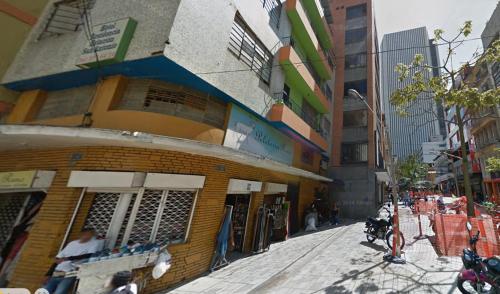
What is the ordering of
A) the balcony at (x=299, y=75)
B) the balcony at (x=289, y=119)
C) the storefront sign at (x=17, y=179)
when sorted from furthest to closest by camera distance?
1. the balcony at (x=299, y=75)
2. the balcony at (x=289, y=119)
3. the storefront sign at (x=17, y=179)

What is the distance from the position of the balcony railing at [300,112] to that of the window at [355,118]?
142 inches

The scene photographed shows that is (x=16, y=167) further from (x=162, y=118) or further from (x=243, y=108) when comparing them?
(x=243, y=108)

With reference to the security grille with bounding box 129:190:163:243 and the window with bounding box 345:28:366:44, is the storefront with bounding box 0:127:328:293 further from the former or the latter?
the window with bounding box 345:28:366:44

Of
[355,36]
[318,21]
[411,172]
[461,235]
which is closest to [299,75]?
[318,21]

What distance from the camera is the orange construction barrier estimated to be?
7.15 m

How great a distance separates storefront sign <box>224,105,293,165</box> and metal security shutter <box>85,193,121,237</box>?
368 cm

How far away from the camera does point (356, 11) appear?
974 inches

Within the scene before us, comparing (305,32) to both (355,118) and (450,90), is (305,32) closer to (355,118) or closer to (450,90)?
(450,90)

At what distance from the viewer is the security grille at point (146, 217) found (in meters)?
5.61

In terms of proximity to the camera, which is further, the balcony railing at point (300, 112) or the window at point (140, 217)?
the balcony railing at point (300, 112)

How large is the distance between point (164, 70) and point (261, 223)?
655 centimetres

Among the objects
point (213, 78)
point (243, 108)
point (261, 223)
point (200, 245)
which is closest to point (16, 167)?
point (200, 245)

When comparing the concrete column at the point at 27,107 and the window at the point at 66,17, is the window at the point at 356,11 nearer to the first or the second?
the window at the point at 66,17

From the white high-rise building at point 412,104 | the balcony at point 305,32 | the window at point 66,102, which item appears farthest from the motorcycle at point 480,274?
the balcony at point 305,32
